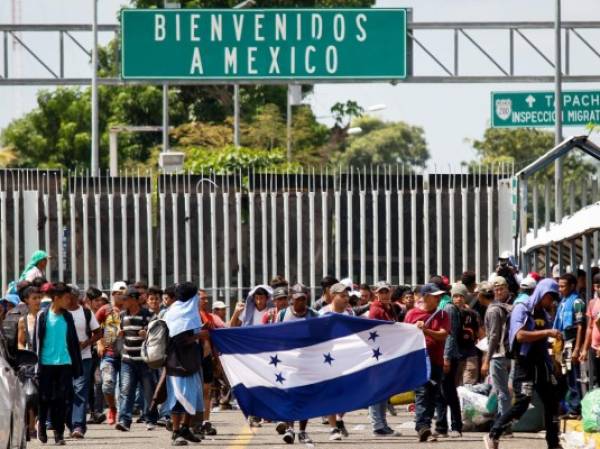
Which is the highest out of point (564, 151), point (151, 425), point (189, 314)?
point (564, 151)

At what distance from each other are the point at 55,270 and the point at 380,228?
5471mm

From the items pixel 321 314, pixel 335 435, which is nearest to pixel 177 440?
pixel 335 435

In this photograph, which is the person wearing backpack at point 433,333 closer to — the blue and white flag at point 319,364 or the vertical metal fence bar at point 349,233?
the blue and white flag at point 319,364

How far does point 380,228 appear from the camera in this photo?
34.0 metres

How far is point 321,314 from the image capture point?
73.2ft

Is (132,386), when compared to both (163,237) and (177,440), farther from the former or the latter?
(163,237)

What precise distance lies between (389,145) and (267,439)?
488 feet

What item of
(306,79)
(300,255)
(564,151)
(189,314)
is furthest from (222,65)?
(189,314)

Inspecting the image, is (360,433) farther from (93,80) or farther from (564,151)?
(93,80)

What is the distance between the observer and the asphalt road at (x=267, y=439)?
20.8m

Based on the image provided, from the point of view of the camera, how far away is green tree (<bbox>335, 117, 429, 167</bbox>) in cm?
16212

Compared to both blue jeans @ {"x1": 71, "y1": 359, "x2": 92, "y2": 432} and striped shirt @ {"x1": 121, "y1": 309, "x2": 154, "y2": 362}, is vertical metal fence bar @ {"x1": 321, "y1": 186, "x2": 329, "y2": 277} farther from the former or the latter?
blue jeans @ {"x1": 71, "y1": 359, "x2": 92, "y2": 432}

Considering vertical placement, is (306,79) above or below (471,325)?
above

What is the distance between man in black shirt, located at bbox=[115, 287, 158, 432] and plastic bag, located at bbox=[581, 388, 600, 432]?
21.5 ft
